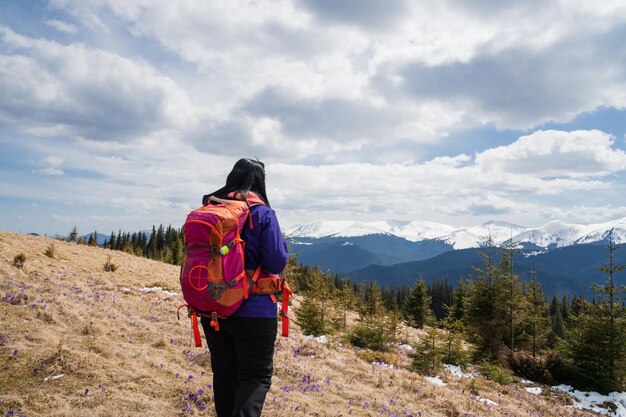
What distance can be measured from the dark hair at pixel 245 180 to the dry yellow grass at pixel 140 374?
135 inches

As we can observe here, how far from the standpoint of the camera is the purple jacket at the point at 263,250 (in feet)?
11.5

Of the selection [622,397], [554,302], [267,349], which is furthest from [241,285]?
[554,302]

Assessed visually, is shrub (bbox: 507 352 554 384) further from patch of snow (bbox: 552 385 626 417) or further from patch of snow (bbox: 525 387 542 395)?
patch of snow (bbox: 525 387 542 395)

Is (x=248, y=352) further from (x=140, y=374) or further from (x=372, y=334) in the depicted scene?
(x=372, y=334)

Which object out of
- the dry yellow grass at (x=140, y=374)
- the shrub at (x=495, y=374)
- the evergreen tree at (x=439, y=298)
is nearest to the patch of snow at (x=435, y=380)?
the dry yellow grass at (x=140, y=374)

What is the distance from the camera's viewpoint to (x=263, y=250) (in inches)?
140

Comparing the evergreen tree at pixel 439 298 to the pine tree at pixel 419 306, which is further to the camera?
the evergreen tree at pixel 439 298

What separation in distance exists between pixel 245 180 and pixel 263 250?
0.91 metres

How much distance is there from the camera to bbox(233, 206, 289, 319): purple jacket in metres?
3.51

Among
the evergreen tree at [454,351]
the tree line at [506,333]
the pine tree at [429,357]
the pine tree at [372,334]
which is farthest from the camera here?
the pine tree at [372,334]

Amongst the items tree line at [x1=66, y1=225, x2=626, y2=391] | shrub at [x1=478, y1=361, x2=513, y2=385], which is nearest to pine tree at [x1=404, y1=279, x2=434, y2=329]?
tree line at [x1=66, y1=225, x2=626, y2=391]

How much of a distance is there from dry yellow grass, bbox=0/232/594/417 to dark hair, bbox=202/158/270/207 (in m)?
3.42

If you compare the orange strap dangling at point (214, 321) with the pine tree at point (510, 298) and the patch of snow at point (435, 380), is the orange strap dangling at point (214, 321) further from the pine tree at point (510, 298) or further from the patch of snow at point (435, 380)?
the pine tree at point (510, 298)

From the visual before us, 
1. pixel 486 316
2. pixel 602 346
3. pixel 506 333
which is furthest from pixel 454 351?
pixel 506 333
